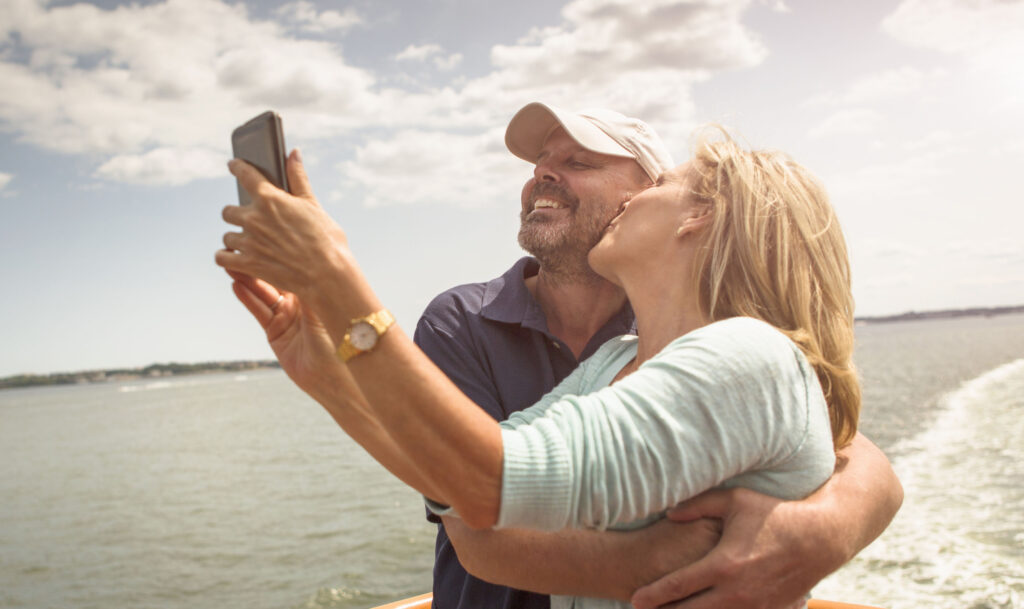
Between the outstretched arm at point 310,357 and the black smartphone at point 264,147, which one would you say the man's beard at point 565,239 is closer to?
the outstretched arm at point 310,357

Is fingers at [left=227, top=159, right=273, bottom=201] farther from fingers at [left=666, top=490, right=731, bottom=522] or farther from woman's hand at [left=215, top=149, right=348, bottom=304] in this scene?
fingers at [left=666, top=490, right=731, bottom=522]

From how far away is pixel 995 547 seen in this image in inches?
355

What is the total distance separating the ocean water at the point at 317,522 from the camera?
8875 millimetres

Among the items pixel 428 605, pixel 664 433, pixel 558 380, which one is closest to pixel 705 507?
pixel 664 433

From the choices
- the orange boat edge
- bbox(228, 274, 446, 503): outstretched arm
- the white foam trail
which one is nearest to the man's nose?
bbox(228, 274, 446, 503): outstretched arm

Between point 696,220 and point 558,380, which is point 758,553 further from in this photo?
point 558,380

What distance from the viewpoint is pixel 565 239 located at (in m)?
2.86

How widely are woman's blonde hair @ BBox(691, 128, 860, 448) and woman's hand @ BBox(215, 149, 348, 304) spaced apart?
2.95 feet

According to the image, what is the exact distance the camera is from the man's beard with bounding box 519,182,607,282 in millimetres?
2855

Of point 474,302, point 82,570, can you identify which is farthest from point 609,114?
point 82,570

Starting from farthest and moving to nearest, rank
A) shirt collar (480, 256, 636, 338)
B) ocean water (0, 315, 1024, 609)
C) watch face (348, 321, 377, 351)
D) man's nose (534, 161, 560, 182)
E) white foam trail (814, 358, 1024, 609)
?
ocean water (0, 315, 1024, 609)
white foam trail (814, 358, 1024, 609)
man's nose (534, 161, 560, 182)
shirt collar (480, 256, 636, 338)
watch face (348, 321, 377, 351)

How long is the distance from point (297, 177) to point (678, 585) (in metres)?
1.09

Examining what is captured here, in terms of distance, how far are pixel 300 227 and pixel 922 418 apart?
1991 centimetres

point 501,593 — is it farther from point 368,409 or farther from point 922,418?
point 922,418
